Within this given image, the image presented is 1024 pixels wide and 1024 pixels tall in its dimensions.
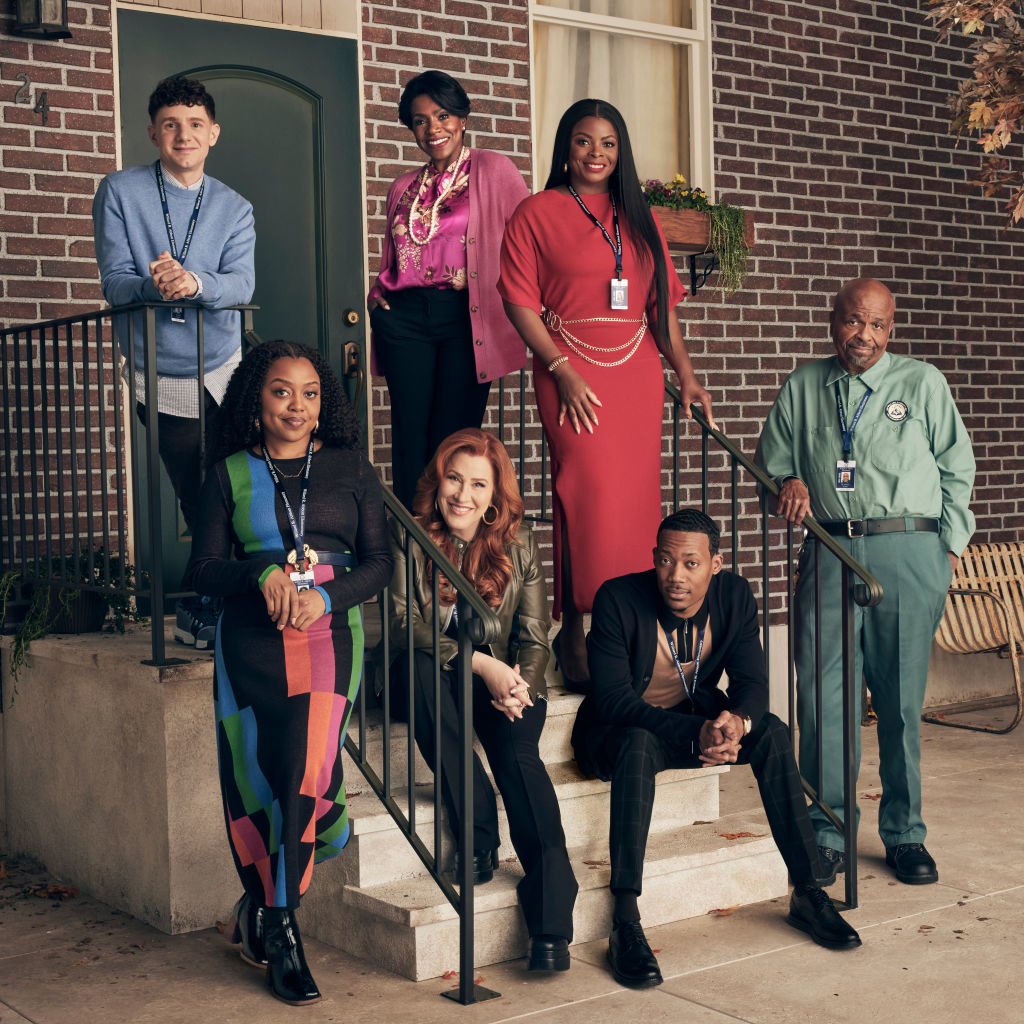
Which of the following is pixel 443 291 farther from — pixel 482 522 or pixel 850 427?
pixel 850 427

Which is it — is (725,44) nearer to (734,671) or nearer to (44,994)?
(734,671)

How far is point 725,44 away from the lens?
6.62 m

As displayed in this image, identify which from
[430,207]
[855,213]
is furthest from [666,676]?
[855,213]

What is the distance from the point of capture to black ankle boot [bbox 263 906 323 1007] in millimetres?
3285

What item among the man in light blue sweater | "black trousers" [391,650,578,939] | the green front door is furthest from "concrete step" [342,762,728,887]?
the green front door

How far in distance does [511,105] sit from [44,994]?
3971mm

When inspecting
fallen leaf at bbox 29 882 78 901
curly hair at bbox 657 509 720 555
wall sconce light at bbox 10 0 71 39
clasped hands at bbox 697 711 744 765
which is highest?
wall sconce light at bbox 10 0 71 39

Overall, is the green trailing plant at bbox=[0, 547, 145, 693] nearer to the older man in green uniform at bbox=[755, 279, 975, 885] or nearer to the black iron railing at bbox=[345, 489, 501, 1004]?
the black iron railing at bbox=[345, 489, 501, 1004]

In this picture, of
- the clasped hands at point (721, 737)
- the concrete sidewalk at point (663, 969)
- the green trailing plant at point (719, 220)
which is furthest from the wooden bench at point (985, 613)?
the clasped hands at point (721, 737)

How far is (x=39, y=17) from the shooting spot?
475 centimetres

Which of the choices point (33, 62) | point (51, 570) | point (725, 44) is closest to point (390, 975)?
point (51, 570)

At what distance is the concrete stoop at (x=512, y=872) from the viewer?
3.48 m

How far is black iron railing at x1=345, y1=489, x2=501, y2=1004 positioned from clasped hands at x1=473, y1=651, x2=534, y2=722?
8 centimetres

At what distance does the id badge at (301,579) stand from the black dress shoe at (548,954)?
100cm
